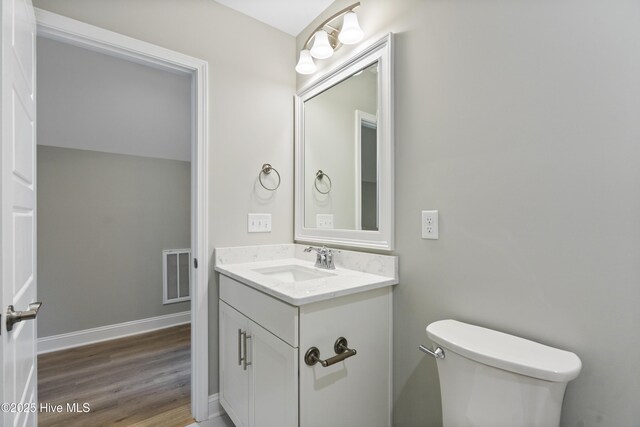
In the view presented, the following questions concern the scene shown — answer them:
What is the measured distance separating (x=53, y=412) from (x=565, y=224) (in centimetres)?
269

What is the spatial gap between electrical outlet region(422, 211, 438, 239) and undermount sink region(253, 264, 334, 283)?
2.03 feet

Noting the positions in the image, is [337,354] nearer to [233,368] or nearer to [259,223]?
[233,368]

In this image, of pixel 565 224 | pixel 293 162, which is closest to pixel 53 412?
pixel 293 162

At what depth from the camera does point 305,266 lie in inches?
67.4

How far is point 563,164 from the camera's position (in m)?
0.87

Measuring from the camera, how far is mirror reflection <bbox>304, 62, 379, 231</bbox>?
149cm

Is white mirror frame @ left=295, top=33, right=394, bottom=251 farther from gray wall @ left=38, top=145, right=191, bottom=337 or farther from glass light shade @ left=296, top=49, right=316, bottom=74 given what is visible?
gray wall @ left=38, top=145, right=191, bottom=337

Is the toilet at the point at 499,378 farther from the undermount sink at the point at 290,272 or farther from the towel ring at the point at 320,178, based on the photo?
the towel ring at the point at 320,178

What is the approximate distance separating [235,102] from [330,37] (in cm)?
68

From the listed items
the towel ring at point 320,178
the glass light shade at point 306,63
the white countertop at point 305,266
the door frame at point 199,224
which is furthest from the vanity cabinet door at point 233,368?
the glass light shade at point 306,63

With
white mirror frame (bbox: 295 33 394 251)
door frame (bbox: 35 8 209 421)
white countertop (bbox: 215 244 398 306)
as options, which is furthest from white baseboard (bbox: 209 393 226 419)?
white mirror frame (bbox: 295 33 394 251)

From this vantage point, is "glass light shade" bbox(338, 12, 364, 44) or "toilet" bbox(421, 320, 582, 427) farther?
"glass light shade" bbox(338, 12, 364, 44)

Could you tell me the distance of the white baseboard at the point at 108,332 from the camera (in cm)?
248

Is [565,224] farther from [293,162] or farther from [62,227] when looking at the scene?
[62,227]
